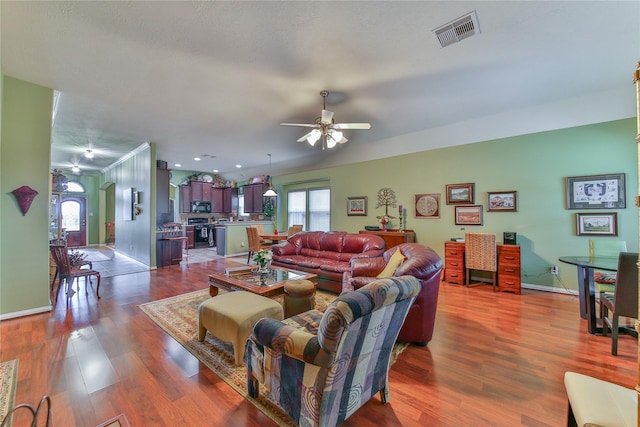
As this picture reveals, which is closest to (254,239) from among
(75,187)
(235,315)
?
(235,315)

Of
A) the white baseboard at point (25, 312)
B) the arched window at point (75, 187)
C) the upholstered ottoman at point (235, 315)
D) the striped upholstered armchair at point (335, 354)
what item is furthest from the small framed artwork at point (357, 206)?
the arched window at point (75, 187)

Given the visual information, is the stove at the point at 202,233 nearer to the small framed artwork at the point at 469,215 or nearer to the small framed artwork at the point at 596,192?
the small framed artwork at the point at 469,215

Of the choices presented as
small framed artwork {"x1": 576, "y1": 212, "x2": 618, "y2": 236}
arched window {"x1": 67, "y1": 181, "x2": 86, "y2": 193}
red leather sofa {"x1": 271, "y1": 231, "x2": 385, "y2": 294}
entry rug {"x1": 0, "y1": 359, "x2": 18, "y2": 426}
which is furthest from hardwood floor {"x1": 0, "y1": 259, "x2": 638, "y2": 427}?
arched window {"x1": 67, "y1": 181, "x2": 86, "y2": 193}

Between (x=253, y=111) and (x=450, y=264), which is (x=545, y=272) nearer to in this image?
(x=450, y=264)

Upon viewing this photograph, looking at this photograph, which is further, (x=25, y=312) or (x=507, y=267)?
(x=507, y=267)

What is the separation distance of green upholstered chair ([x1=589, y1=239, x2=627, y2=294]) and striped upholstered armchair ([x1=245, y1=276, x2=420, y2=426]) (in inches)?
124

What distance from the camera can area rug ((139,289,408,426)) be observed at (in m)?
1.73

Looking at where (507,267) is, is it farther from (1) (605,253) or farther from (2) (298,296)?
(2) (298,296)

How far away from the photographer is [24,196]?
122 inches

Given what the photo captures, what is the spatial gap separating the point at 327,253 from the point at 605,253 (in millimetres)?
3943

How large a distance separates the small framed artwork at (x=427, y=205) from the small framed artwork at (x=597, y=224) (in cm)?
209

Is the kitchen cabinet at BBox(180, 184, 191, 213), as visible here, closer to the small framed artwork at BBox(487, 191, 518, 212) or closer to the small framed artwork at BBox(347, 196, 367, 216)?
the small framed artwork at BBox(347, 196, 367, 216)

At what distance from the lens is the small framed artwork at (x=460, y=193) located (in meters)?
4.79

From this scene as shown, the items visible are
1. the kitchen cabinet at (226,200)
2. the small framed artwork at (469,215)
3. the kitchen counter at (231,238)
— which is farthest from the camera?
the kitchen cabinet at (226,200)
